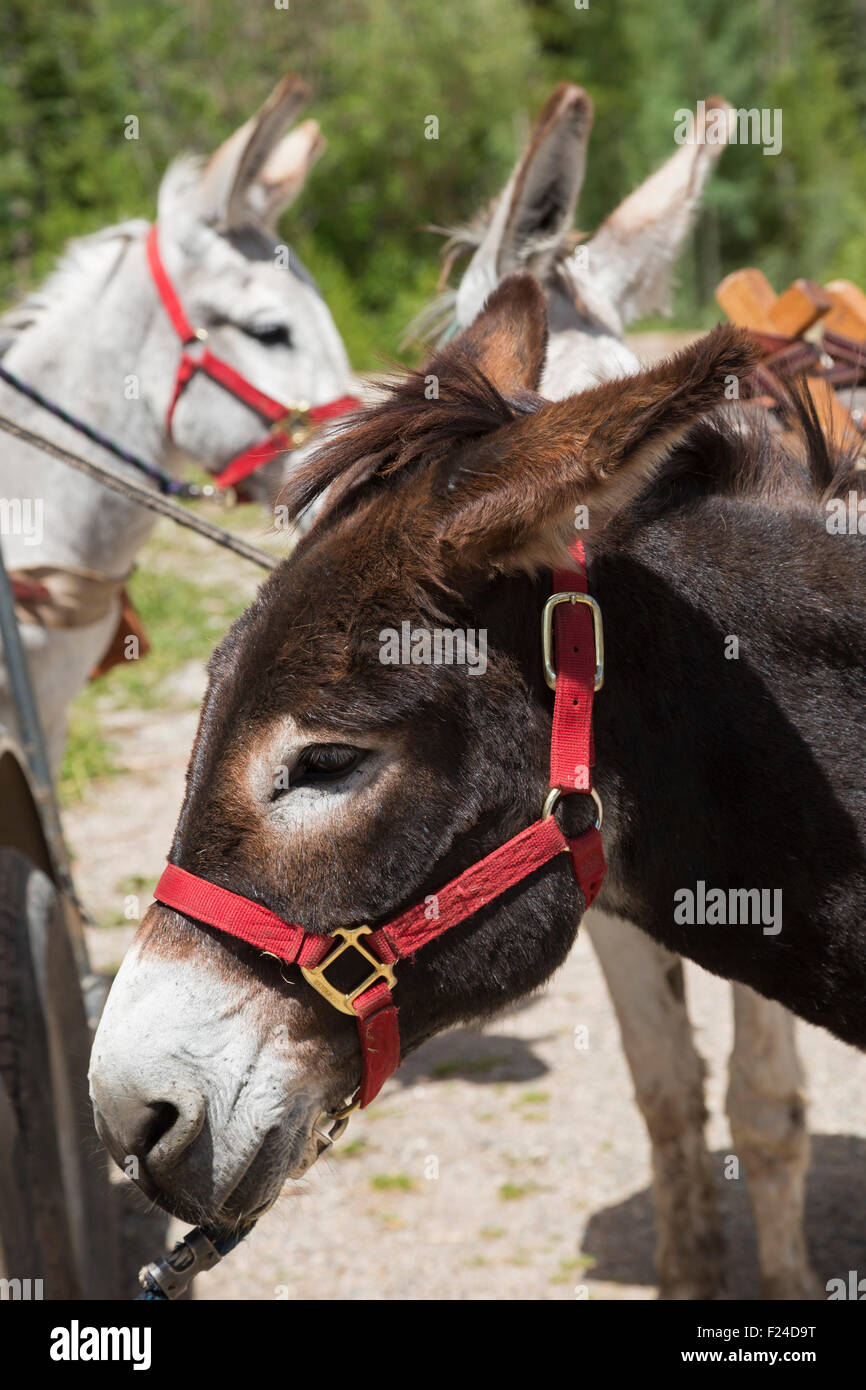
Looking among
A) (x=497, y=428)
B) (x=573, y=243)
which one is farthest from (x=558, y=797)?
(x=573, y=243)

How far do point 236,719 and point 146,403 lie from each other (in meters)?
2.99

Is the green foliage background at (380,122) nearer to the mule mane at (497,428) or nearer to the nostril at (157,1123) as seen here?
the mule mane at (497,428)

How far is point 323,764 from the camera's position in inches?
64.9

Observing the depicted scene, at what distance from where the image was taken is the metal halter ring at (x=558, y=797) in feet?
5.48

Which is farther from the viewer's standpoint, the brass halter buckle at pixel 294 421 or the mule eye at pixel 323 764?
the brass halter buckle at pixel 294 421

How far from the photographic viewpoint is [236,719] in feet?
5.54

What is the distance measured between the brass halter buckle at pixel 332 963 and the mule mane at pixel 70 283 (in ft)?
10.9

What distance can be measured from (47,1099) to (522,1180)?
2.01 m

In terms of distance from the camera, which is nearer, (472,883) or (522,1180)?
(472,883)

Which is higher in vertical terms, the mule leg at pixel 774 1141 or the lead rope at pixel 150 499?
the lead rope at pixel 150 499

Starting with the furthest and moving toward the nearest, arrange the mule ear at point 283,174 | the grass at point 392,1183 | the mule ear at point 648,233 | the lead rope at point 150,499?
1. the mule ear at point 283,174
2. the grass at point 392,1183
3. the mule ear at point 648,233
4. the lead rope at point 150,499

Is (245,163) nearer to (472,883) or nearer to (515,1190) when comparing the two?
(472,883)
